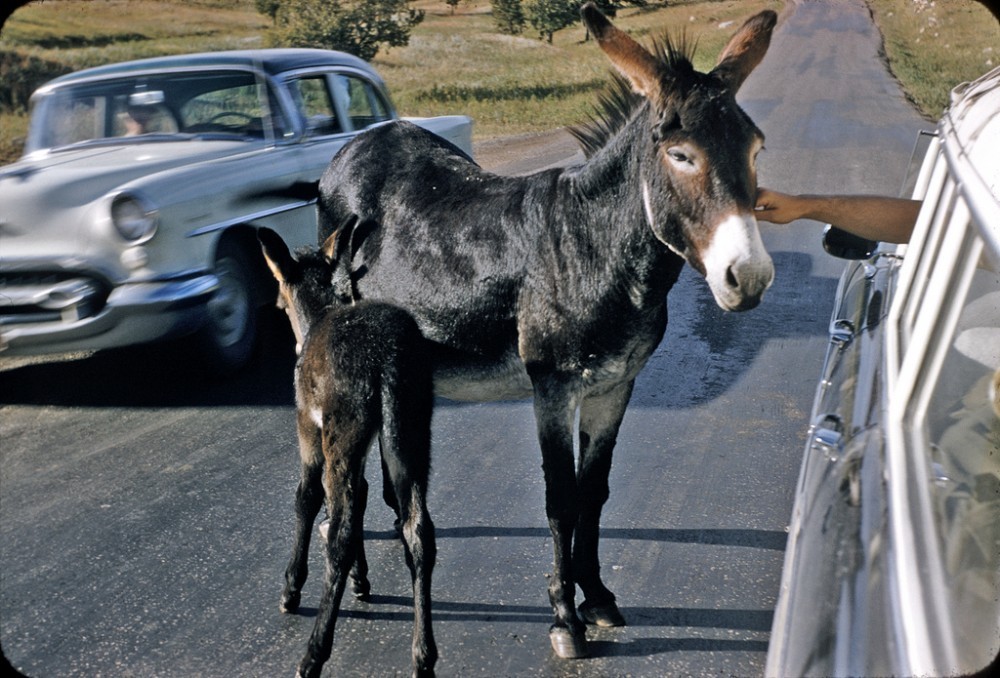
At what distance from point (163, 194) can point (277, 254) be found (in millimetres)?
2618

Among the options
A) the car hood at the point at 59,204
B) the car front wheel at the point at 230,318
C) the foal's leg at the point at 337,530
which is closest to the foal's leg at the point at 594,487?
the foal's leg at the point at 337,530

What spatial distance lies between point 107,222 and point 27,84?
8630mm

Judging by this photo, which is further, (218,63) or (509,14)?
(218,63)

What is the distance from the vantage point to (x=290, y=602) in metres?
2.96

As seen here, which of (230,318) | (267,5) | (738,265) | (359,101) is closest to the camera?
(738,265)

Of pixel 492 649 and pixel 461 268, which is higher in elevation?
pixel 461 268

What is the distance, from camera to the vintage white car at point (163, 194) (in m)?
4.54

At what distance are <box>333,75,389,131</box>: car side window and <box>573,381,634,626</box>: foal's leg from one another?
418cm

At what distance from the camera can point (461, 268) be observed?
8.25 ft

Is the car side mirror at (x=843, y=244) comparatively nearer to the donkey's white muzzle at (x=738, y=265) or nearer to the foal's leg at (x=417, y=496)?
the donkey's white muzzle at (x=738, y=265)

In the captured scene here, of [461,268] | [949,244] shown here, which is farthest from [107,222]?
[949,244]

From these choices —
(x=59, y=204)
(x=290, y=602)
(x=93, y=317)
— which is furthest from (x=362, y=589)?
(x=59, y=204)

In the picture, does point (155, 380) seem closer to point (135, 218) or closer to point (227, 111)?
point (135, 218)

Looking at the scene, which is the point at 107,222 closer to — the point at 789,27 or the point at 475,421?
the point at 475,421
